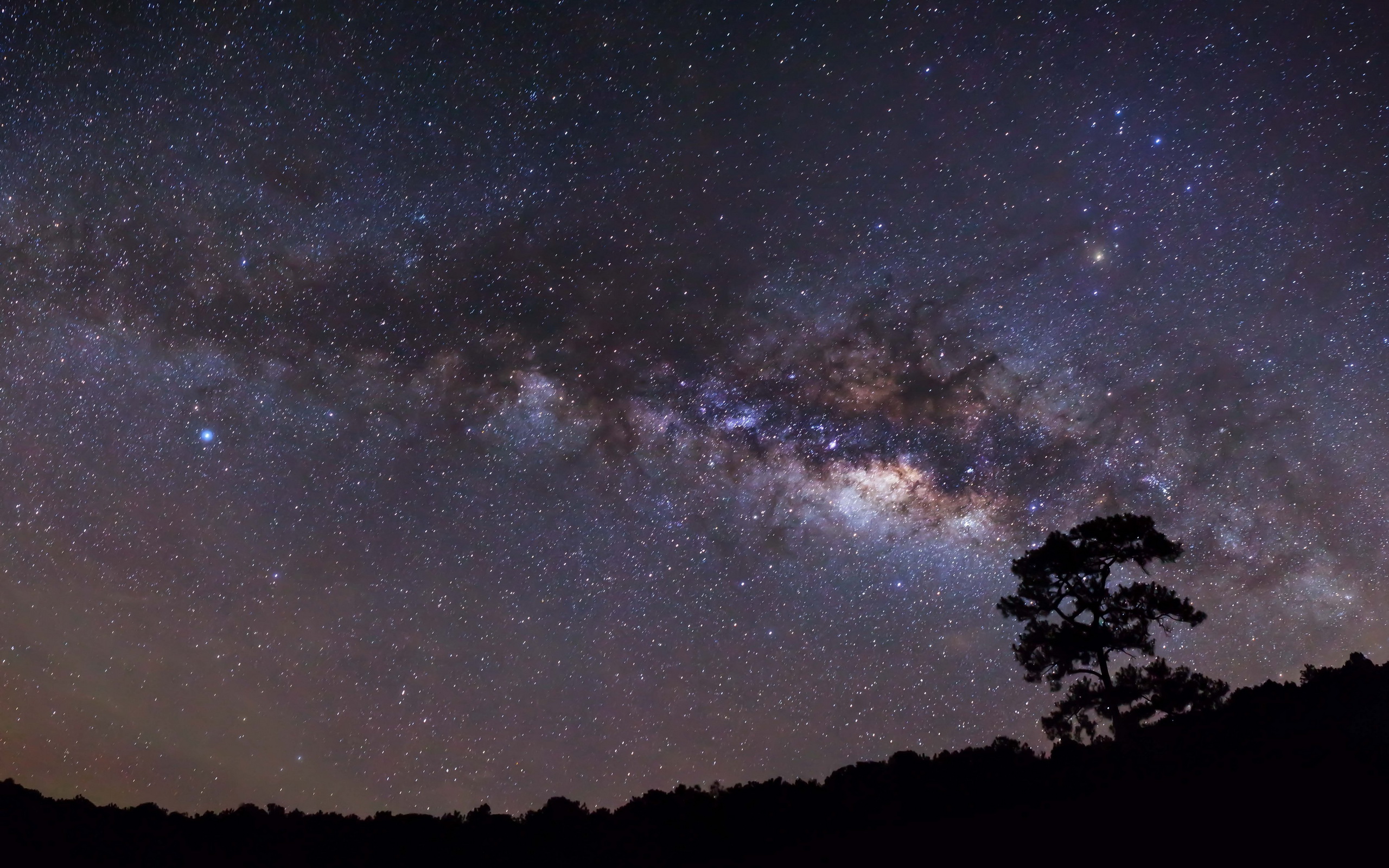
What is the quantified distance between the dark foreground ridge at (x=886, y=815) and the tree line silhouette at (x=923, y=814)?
0.13 feet

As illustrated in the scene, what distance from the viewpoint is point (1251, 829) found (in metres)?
13.6

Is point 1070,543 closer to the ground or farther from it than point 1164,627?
farther from it

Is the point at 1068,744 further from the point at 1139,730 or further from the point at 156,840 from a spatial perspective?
the point at 156,840

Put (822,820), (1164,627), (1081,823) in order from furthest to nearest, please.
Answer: (1164,627) < (822,820) < (1081,823)

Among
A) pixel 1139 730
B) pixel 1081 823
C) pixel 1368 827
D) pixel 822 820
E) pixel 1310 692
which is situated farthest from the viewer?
pixel 1139 730

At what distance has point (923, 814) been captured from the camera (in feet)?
56.6

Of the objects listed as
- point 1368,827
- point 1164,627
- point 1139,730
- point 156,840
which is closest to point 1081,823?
point 1368,827

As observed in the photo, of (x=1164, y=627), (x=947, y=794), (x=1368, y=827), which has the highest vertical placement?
(x=1164, y=627)

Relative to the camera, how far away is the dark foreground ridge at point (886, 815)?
49.7 feet

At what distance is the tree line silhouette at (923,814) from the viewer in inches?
579

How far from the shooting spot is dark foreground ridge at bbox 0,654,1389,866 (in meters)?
15.1

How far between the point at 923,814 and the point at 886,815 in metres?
0.72

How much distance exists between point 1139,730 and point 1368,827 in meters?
7.89

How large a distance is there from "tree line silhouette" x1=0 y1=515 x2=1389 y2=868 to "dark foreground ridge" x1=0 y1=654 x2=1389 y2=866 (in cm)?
4
